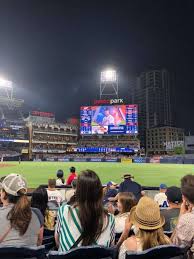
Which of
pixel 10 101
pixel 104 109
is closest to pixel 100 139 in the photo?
pixel 104 109

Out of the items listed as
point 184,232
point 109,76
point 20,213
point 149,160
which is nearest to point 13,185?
point 20,213

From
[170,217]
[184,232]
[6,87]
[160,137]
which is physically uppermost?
[6,87]

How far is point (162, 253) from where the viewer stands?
2980 mm

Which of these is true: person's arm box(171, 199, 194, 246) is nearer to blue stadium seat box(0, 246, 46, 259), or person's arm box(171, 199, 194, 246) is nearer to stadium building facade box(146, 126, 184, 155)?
blue stadium seat box(0, 246, 46, 259)

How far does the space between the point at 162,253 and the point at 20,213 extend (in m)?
1.66

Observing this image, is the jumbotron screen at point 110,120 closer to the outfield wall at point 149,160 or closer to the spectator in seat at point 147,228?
the outfield wall at point 149,160

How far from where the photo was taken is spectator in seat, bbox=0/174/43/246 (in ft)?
11.3

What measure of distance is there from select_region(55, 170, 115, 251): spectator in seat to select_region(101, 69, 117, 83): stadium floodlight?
92627 mm

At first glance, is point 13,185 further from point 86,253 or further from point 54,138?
point 54,138

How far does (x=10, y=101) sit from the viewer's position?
4469 inches

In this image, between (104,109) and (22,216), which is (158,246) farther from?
(104,109)

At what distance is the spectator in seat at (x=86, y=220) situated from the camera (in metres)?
3.29

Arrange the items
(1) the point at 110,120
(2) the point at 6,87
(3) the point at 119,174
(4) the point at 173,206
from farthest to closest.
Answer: (2) the point at 6,87, (1) the point at 110,120, (3) the point at 119,174, (4) the point at 173,206

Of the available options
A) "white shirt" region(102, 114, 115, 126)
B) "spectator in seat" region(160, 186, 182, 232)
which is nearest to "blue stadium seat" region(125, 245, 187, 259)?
"spectator in seat" region(160, 186, 182, 232)
